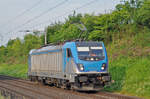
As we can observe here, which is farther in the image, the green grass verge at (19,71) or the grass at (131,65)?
the green grass verge at (19,71)

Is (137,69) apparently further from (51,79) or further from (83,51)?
(51,79)

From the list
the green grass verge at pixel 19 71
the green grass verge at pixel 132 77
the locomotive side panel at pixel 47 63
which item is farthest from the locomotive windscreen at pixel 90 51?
the green grass verge at pixel 19 71

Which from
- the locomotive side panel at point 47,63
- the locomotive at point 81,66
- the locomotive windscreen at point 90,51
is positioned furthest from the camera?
the locomotive side panel at point 47,63

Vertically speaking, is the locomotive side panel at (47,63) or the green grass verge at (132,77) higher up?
the locomotive side panel at (47,63)

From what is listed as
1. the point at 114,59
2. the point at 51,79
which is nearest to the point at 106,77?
the point at 51,79

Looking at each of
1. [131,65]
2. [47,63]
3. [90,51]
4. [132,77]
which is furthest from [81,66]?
[47,63]

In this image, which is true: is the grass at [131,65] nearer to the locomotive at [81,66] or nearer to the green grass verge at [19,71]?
the locomotive at [81,66]

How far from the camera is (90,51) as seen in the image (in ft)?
59.5

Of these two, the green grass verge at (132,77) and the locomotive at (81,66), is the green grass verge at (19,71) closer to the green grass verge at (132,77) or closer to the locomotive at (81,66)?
the green grass verge at (132,77)

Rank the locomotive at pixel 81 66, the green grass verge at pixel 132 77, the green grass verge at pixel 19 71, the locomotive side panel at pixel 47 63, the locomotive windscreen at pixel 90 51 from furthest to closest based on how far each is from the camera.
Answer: the green grass verge at pixel 19 71
the locomotive side panel at pixel 47 63
the locomotive windscreen at pixel 90 51
the locomotive at pixel 81 66
the green grass verge at pixel 132 77

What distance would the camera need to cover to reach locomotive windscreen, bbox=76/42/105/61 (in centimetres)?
1778

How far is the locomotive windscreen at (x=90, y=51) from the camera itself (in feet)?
58.3

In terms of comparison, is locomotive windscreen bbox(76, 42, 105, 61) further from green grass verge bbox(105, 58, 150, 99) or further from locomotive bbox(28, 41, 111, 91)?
green grass verge bbox(105, 58, 150, 99)

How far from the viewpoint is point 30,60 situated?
29.2m
